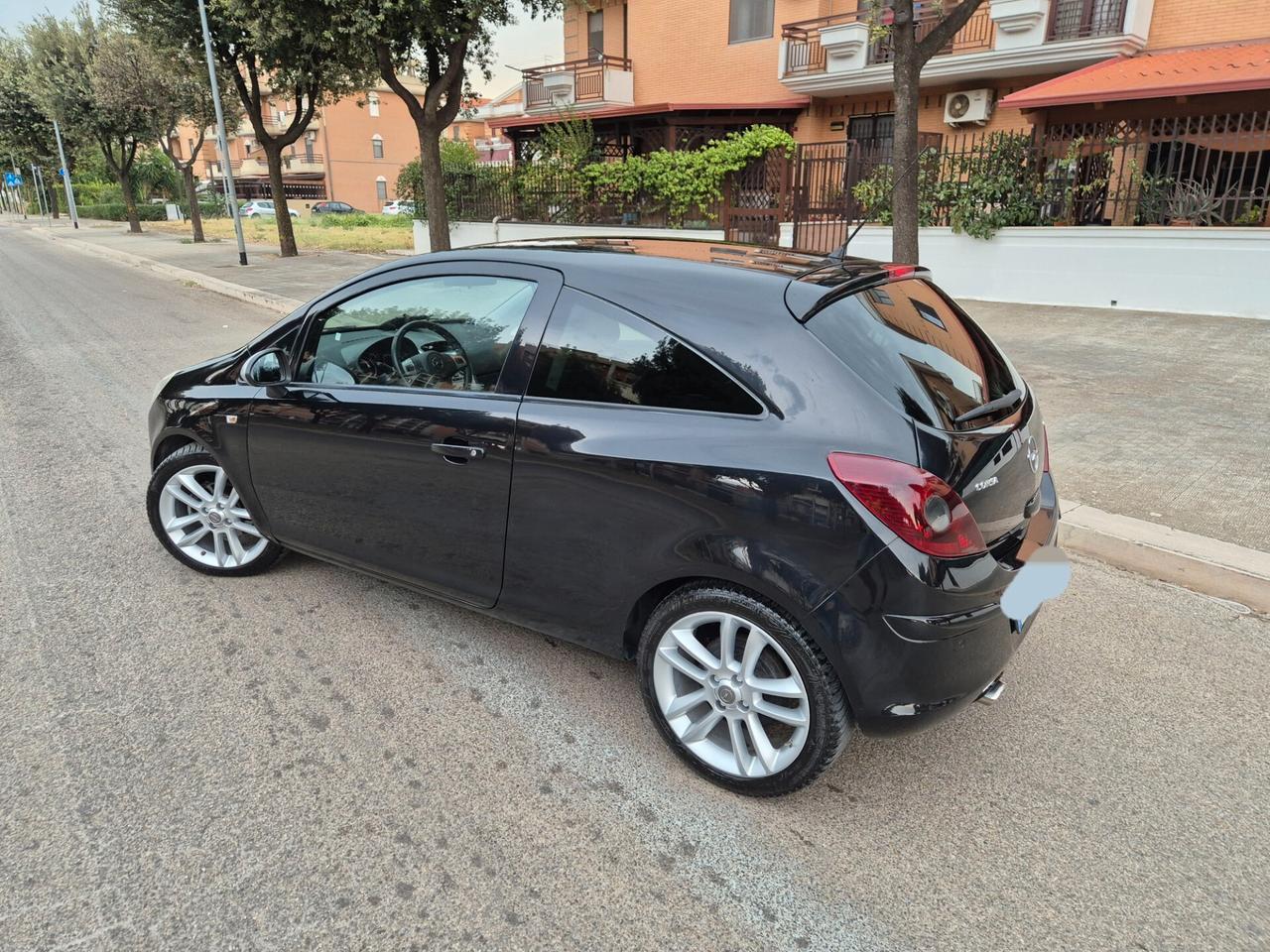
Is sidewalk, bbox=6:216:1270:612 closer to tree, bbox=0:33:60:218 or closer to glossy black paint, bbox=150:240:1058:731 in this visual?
glossy black paint, bbox=150:240:1058:731

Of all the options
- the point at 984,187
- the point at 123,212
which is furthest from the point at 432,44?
the point at 123,212

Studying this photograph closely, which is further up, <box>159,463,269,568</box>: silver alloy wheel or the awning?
the awning

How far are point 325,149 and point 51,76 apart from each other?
30956mm

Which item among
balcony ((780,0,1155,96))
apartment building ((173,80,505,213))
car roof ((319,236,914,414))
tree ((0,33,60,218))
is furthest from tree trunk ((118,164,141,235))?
car roof ((319,236,914,414))

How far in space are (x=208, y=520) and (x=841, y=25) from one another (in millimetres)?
19000

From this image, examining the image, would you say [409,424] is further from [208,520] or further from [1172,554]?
[1172,554]

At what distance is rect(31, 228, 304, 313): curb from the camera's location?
1387 centimetres

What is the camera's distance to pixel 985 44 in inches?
688

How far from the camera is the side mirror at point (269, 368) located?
3576 millimetres

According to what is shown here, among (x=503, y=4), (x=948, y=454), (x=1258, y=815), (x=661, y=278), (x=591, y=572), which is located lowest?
(x=1258, y=815)

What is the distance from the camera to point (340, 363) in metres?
3.55

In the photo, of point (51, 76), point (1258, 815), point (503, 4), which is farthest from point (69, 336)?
point (51, 76)

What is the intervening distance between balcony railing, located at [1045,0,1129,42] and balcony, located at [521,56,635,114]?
1199 centimetres

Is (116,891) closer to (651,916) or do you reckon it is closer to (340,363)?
(651,916)
